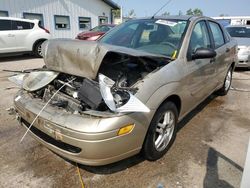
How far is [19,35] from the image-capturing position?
34.4ft

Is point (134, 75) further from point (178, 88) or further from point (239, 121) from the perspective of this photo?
A: point (239, 121)

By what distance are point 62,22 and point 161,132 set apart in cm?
1540

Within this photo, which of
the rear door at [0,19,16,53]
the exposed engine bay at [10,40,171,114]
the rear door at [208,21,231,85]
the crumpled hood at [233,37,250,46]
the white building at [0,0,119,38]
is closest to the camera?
the exposed engine bay at [10,40,171,114]

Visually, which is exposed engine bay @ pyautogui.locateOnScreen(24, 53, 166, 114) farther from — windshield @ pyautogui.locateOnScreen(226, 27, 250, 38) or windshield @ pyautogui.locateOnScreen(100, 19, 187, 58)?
windshield @ pyautogui.locateOnScreen(226, 27, 250, 38)

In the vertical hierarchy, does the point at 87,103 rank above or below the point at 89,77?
below

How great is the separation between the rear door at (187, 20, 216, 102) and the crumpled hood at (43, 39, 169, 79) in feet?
2.66

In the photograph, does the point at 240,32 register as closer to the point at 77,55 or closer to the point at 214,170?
the point at 214,170

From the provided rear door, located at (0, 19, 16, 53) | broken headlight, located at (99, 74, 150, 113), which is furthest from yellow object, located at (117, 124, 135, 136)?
rear door, located at (0, 19, 16, 53)

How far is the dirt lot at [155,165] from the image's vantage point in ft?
8.63

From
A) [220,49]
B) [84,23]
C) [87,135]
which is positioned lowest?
[87,135]

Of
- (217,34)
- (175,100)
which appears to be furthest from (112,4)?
(175,100)

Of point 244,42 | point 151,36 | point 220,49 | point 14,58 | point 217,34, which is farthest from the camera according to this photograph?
point 14,58

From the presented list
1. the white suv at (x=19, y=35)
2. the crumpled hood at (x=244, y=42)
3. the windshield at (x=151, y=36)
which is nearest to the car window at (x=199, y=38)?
the windshield at (x=151, y=36)

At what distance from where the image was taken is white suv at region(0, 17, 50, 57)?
1015 centimetres
